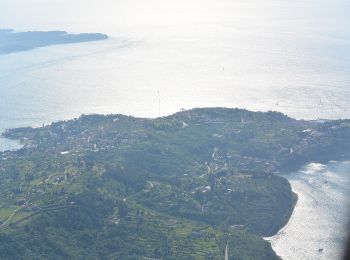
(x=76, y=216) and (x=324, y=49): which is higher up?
(x=324, y=49)

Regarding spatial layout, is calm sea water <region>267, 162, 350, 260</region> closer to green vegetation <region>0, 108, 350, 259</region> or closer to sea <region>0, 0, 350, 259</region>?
sea <region>0, 0, 350, 259</region>

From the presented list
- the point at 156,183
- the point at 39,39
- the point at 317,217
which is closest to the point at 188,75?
the point at 39,39

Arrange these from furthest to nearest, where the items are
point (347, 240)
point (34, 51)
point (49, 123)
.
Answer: point (34, 51) → point (49, 123) → point (347, 240)

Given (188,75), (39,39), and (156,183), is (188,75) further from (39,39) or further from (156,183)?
(156,183)

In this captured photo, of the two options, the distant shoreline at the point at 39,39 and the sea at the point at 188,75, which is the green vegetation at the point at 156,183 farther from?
the distant shoreline at the point at 39,39

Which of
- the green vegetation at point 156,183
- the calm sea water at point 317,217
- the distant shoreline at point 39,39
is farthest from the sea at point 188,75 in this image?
the green vegetation at point 156,183

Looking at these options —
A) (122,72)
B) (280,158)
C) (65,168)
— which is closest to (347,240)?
(280,158)

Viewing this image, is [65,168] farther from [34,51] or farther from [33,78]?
[34,51]
